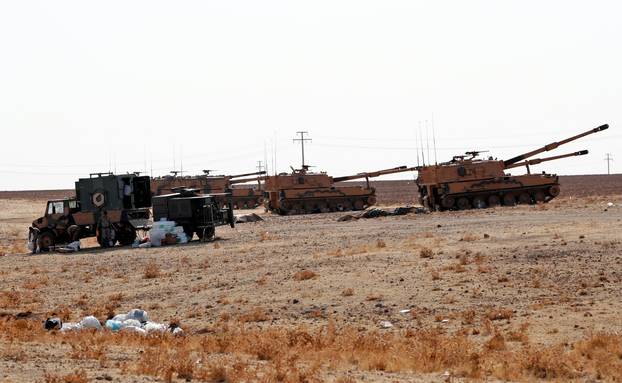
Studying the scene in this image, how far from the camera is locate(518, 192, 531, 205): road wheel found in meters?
61.7

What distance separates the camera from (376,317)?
19.1 metres

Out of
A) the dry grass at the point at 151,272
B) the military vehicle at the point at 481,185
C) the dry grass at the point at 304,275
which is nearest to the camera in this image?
the dry grass at the point at 304,275

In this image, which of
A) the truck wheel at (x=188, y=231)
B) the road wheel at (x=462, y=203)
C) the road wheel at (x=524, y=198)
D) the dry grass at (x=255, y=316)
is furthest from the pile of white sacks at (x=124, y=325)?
the road wheel at (x=524, y=198)

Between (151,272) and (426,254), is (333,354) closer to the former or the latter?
(426,254)

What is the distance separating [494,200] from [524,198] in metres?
1.94

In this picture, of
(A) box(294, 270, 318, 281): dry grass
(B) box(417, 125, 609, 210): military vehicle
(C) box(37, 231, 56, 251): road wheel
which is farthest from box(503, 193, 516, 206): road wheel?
(A) box(294, 270, 318, 281): dry grass

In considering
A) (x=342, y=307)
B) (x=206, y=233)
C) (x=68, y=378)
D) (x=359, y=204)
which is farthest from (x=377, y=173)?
(x=68, y=378)

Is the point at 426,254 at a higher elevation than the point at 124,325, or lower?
higher

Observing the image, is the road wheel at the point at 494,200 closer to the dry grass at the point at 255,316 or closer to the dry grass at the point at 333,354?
the dry grass at the point at 255,316

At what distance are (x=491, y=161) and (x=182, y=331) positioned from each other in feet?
150

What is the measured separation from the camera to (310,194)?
72.1m

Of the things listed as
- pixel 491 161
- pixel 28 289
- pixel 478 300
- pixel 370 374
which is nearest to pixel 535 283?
pixel 478 300

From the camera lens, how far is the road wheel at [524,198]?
6169 centimetres

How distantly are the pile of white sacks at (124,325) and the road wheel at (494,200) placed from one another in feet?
143
